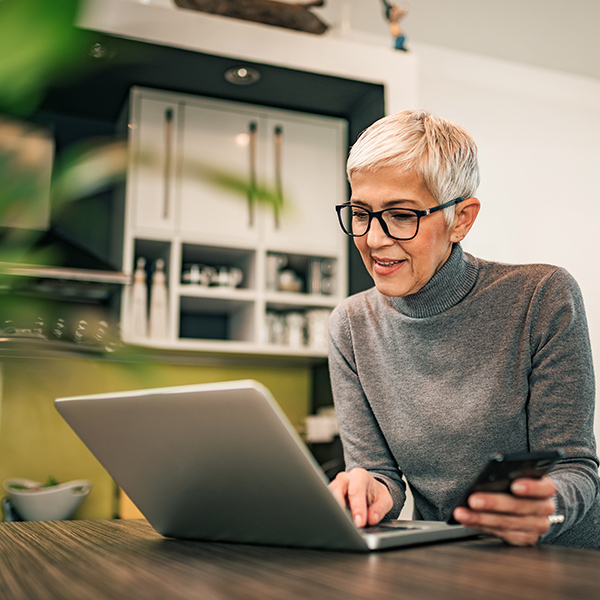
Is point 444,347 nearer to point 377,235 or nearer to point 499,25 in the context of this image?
point 377,235

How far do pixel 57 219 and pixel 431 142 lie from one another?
6.69 ft

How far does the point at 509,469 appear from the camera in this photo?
0.67 meters

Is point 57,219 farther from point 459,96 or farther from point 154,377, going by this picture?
point 154,377

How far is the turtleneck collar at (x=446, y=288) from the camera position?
1226 mm

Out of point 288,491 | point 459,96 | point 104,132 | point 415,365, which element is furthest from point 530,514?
point 459,96

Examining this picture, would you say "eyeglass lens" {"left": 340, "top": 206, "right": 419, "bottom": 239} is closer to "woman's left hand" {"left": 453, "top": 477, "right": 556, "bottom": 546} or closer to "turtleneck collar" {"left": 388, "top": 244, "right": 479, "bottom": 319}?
"turtleneck collar" {"left": 388, "top": 244, "right": 479, "bottom": 319}

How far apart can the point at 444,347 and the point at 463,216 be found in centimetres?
24

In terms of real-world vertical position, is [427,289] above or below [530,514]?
above

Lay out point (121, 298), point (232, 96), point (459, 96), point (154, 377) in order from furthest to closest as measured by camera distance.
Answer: point (459, 96)
point (232, 96)
point (121, 298)
point (154, 377)

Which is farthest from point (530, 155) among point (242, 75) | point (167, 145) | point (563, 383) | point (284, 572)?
point (284, 572)

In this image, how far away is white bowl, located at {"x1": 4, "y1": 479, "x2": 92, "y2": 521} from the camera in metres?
2.33

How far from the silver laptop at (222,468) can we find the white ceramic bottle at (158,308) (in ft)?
6.00

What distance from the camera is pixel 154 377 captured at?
1.86 feet

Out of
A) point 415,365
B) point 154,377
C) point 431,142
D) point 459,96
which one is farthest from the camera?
point 459,96
